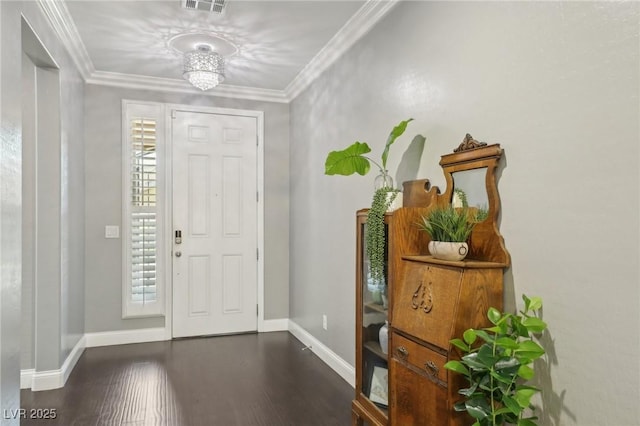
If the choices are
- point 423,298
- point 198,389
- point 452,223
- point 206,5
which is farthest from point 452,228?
point 198,389

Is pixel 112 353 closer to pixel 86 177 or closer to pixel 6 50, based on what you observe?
pixel 86 177

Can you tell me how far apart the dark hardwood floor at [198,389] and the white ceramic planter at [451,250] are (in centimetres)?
141

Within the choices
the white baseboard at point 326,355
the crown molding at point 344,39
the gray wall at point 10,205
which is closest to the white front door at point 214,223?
the white baseboard at point 326,355

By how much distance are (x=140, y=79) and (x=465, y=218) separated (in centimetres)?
370

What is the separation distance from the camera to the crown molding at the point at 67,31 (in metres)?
2.80

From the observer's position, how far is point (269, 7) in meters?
2.89

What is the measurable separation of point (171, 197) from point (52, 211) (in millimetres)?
1373

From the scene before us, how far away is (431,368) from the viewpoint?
5.76ft

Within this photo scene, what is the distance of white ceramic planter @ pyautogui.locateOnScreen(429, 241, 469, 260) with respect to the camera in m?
1.81

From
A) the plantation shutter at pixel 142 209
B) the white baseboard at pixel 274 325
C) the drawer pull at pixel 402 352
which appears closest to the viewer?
the drawer pull at pixel 402 352

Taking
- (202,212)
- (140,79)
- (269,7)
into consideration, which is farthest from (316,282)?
(140,79)

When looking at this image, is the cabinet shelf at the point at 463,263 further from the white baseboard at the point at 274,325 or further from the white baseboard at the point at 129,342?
the white baseboard at the point at 274,325

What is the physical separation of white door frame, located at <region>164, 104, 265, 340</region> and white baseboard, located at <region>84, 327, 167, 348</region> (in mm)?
87

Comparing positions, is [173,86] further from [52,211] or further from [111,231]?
[52,211]
